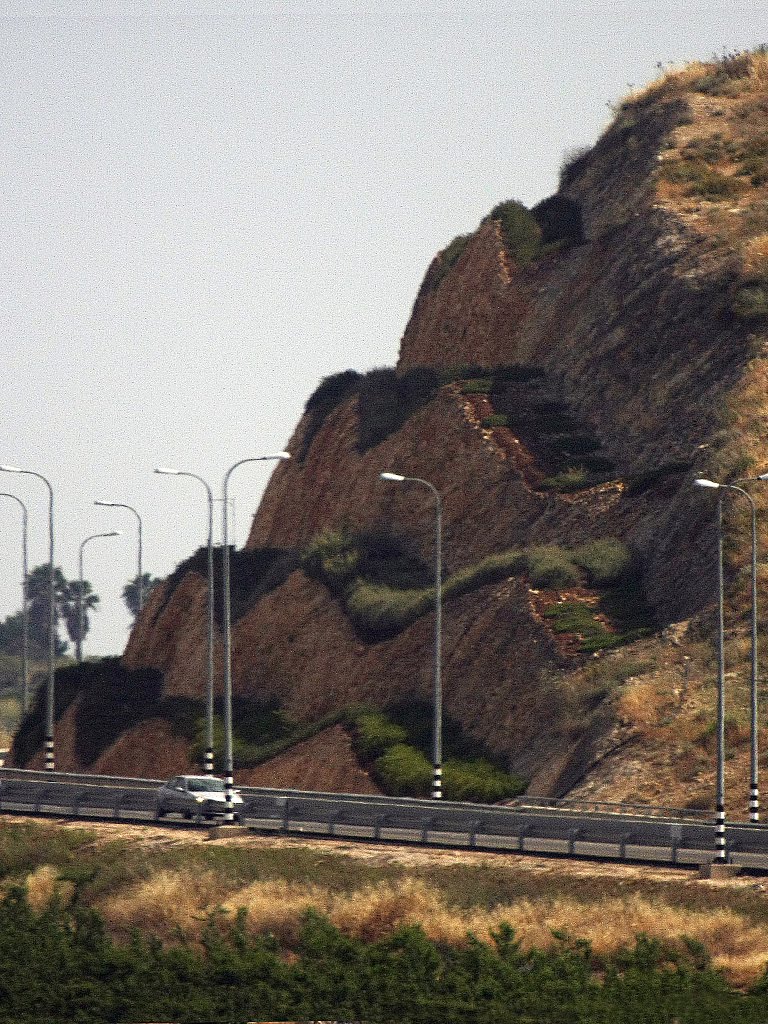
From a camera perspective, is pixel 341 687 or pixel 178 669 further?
pixel 178 669

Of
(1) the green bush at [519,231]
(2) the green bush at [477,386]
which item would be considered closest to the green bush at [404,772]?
(2) the green bush at [477,386]

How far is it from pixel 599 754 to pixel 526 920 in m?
22.3

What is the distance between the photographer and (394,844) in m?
53.7

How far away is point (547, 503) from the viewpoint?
8400 centimetres

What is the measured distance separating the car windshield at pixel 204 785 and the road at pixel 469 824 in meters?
0.95

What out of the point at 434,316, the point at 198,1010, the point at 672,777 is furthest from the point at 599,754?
the point at 434,316

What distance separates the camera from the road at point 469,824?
49.2 m

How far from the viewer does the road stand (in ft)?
162

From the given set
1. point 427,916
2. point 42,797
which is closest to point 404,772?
point 42,797

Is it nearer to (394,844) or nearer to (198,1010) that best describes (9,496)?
(394,844)

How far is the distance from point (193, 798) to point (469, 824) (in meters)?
10.6

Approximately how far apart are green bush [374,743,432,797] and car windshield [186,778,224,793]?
33.8 feet

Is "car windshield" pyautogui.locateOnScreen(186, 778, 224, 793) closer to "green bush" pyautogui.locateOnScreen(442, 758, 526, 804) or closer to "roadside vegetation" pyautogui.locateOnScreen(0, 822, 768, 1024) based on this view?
"roadside vegetation" pyautogui.locateOnScreen(0, 822, 768, 1024)

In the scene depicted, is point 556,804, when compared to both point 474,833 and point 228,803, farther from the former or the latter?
point 228,803
